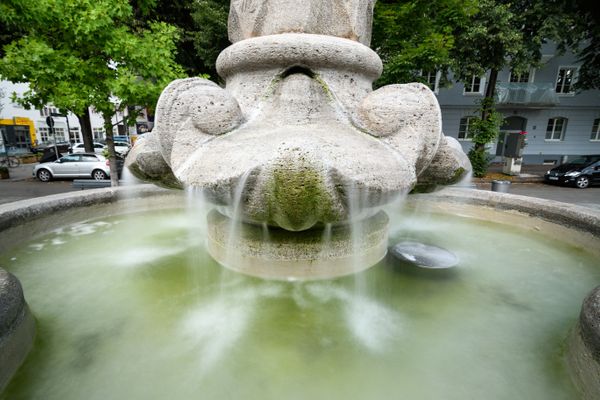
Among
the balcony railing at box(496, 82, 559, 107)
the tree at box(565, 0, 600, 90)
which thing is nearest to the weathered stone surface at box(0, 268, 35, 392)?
the tree at box(565, 0, 600, 90)

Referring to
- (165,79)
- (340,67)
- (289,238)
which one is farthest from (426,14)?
(289,238)

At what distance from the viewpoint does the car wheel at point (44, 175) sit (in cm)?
1486

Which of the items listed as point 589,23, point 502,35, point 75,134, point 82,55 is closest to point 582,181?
point 502,35

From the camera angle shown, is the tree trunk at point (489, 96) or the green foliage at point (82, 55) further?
the tree trunk at point (489, 96)

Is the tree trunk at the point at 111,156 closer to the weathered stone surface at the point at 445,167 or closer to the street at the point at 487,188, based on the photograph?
the street at the point at 487,188

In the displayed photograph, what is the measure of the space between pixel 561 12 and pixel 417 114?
51.4 ft

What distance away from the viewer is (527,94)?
69.9 ft

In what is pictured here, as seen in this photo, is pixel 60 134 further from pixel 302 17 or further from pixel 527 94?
pixel 302 17

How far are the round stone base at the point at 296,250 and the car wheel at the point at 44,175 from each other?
1539cm

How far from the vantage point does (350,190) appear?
223 cm

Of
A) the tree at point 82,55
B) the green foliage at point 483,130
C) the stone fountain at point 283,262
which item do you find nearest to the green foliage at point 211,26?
the tree at point 82,55

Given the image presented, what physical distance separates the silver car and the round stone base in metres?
13.7

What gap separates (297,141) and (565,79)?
27684mm

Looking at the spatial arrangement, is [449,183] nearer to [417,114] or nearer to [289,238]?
[417,114]
